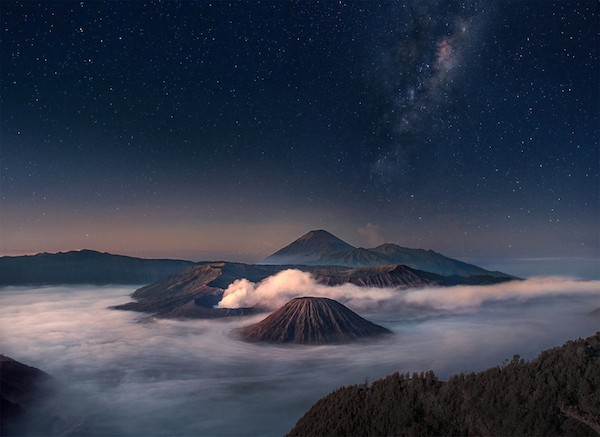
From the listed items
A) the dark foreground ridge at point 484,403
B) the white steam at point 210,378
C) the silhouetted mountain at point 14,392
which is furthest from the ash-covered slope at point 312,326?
the dark foreground ridge at point 484,403

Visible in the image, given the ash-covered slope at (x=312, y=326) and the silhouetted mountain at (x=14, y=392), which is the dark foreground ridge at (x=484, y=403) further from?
the ash-covered slope at (x=312, y=326)

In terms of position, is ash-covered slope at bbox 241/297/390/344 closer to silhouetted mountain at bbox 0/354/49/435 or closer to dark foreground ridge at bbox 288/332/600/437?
silhouetted mountain at bbox 0/354/49/435

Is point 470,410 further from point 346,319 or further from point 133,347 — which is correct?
point 133,347

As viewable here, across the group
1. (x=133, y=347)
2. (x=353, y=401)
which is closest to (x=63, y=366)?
(x=133, y=347)

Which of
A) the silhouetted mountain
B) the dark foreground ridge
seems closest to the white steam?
the silhouetted mountain

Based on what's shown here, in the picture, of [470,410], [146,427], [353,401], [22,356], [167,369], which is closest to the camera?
[470,410]

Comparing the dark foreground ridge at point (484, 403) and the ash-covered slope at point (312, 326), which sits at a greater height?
the dark foreground ridge at point (484, 403)

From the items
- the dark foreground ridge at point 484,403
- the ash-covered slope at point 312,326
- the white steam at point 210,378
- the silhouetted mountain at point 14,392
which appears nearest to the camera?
the dark foreground ridge at point 484,403
